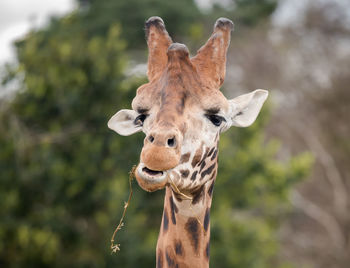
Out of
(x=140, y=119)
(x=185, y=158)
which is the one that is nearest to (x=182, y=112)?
(x=185, y=158)

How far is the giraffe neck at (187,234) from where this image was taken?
324 centimetres

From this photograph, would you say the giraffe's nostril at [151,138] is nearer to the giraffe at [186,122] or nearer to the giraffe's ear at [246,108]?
the giraffe at [186,122]

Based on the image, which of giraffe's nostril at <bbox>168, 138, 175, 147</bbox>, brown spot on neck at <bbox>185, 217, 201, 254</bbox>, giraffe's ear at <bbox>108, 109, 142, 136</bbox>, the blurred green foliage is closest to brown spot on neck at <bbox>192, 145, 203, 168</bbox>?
giraffe's nostril at <bbox>168, 138, 175, 147</bbox>

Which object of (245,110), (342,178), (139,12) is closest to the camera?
(245,110)

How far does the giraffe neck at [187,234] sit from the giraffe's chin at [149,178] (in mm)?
555

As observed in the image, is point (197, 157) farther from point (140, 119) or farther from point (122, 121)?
point (122, 121)

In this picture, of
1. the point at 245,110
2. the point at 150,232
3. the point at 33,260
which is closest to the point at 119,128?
the point at 245,110

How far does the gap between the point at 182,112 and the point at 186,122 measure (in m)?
0.07

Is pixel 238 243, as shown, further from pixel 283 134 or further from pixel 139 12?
pixel 283 134

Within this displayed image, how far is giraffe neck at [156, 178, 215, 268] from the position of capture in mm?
3240

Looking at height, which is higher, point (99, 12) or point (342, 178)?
point (99, 12)

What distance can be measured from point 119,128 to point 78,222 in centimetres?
830

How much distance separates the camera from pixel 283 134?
73.2ft

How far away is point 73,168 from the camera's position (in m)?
11.0
